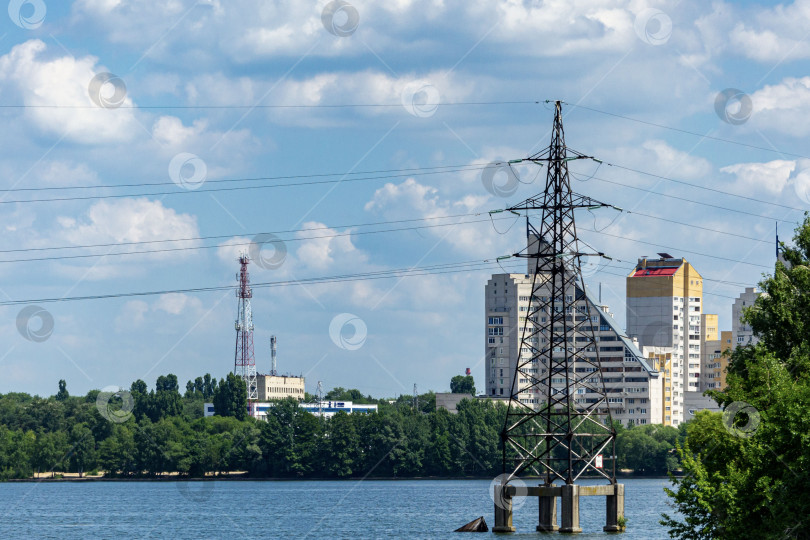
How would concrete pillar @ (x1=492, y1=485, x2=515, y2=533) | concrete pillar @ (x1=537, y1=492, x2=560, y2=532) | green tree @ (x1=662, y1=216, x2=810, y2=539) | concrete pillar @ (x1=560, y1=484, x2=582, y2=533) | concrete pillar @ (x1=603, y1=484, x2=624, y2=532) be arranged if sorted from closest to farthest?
green tree @ (x1=662, y1=216, x2=810, y2=539)
concrete pillar @ (x1=560, y1=484, x2=582, y2=533)
concrete pillar @ (x1=537, y1=492, x2=560, y2=532)
concrete pillar @ (x1=492, y1=485, x2=515, y2=533)
concrete pillar @ (x1=603, y1=484, x2=624, y2=532)

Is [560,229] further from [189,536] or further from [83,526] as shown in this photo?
[83,526]

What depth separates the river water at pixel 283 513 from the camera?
101 metres

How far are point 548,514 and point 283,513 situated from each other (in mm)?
57685

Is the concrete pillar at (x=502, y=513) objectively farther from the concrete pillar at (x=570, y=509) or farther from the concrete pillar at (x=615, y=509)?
the concrete pillar at (x=615, y=509)

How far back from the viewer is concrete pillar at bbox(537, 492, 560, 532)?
77.6m

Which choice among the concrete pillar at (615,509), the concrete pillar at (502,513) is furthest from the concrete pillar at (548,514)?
the concrete pillar at (615,509)

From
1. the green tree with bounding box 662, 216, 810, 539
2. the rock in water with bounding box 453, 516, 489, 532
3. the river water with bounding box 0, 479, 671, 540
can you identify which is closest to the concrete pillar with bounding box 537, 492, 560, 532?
the river water with bounding box 0, 479, 671, 540

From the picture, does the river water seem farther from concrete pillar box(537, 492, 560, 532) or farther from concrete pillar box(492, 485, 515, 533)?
concrete pillar box(492, 485, 515, 533)

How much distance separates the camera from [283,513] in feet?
429

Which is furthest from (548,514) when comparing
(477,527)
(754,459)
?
(754,459)

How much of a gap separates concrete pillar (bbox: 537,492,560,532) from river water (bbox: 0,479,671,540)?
802 mm

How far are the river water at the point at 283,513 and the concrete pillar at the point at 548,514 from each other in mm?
802

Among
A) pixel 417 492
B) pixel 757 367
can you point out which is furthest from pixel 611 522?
pixel 417 492

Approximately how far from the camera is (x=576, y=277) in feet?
271
